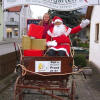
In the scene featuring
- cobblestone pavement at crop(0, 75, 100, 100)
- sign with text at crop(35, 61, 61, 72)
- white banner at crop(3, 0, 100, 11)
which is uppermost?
white banner at crop(3, 0, 100, 11)

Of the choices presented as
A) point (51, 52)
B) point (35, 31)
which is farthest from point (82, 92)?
point (35, 31)

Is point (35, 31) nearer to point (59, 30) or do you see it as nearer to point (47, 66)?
point (59, 30)

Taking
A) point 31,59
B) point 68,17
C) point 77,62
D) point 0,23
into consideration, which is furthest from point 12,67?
point 0,23

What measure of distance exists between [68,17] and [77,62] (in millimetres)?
4813

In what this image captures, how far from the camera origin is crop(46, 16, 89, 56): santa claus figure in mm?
4676

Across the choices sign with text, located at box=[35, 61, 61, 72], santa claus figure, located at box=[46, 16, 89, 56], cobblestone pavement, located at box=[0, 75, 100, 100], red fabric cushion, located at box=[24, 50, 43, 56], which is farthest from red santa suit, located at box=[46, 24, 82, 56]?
cobblestone pavement, located at box=[0, 75, 100, 100]

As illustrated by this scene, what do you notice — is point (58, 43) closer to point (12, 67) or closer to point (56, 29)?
point (56, 29)

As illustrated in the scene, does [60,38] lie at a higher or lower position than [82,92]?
higher

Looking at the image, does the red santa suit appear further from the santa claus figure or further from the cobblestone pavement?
the cobblestone pavement

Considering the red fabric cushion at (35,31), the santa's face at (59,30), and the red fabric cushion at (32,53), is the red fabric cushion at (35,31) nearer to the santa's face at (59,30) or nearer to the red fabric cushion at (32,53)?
the santa's face at (59,30)

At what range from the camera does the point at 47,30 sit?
5.14 metres

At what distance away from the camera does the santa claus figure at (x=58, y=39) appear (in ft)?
15.3

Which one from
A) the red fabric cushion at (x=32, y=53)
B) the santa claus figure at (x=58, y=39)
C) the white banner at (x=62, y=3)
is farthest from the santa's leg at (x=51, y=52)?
the white banner at (x=62, y=3)

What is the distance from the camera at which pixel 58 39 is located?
4.91 meters
